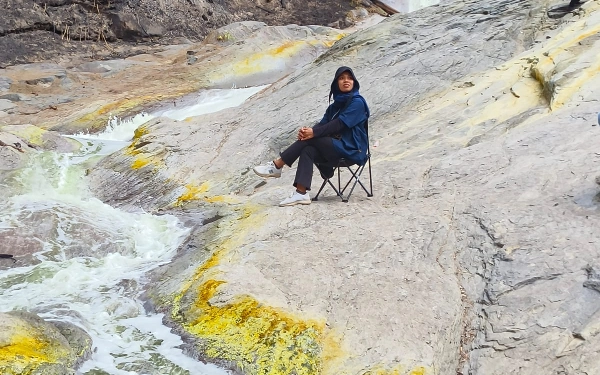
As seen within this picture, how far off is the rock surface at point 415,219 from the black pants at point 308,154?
383mm

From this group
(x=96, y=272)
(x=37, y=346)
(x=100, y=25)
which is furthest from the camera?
(x=100, y=25)

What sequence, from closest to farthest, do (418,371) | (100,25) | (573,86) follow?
(418,371) < (573,86) < (100,25)

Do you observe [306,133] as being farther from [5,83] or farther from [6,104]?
[5,83]

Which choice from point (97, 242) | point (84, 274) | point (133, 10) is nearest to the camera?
point (84, 274)

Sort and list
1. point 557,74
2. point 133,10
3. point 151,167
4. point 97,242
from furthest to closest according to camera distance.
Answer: point 133,10, point 151,167, point 557,74, point 97,242

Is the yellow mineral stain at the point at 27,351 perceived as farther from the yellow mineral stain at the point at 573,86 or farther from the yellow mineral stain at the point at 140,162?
the yellow mineral stain at the point at 573,86

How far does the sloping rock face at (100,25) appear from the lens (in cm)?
2278

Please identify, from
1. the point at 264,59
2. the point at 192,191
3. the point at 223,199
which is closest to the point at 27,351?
the point at 223,199

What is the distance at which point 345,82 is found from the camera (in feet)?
23.5

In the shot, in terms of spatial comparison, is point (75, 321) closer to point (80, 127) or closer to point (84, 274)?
point (84, 274)

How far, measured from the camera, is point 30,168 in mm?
11305

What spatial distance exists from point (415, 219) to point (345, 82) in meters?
1.72

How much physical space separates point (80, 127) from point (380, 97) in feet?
26.7

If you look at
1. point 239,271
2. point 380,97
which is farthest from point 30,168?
point 239,271
